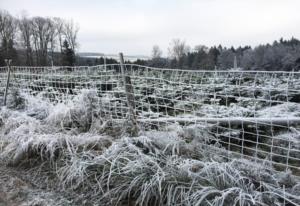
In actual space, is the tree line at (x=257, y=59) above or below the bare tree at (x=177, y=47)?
below

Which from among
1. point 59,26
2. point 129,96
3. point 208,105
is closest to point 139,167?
point 208,105

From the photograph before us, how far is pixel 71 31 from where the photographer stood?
37500 mm

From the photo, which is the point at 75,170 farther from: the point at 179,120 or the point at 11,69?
Result: the point at 11,69

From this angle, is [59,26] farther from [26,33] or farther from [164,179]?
[164,179]

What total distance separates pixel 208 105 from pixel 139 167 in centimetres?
104

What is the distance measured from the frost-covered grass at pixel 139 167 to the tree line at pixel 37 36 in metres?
31.0

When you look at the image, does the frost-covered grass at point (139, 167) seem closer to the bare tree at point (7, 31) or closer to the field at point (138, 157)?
the field at point (138, 157)

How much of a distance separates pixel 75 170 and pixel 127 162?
1.44 ft

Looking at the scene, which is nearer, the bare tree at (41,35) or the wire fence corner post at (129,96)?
the wire fence corner post at (129,96)

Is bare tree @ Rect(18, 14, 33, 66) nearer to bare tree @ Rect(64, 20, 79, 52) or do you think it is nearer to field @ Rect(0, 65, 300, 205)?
bare tree @ Rect(64, 20, 79, 52)

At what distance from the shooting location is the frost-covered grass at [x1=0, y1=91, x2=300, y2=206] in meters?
1.96

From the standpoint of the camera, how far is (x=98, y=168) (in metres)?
2.49

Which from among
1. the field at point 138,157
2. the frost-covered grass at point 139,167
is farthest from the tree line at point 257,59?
the frost-covered grass at point 139,167

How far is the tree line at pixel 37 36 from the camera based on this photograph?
111 feet
